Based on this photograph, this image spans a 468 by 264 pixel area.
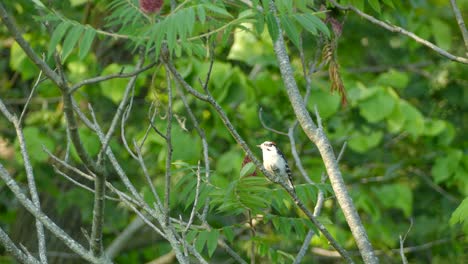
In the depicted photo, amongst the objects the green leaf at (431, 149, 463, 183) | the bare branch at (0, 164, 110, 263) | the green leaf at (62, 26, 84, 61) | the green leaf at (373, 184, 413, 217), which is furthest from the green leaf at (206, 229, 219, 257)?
the green leaf at (431, 149, 463, 183)

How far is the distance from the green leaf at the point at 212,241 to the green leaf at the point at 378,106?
4.70 metres

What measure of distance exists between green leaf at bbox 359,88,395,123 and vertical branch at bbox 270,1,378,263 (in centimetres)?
454

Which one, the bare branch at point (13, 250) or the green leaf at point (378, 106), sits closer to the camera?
the bare branch at point (13, 250)

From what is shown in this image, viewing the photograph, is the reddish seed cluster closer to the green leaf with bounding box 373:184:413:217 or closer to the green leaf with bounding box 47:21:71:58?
the green leaf with bounding box 47:21:71:58

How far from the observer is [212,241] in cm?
402

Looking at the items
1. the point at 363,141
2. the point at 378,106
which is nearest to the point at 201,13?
the point at 378,106

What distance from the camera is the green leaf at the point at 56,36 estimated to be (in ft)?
10.7

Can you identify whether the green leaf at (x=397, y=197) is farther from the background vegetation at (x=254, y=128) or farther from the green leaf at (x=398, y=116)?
the green leaf at (x=398, y=116)

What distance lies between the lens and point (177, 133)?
7.80 meters

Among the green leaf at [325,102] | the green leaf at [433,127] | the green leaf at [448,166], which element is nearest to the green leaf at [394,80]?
the green leaf at [433,127]

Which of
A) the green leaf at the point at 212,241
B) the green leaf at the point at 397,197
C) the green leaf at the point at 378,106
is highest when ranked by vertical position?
the green leaf at the point at 212,241

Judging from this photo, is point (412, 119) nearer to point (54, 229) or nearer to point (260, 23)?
point (260, 23)

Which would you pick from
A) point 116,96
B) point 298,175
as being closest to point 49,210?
point 116,96

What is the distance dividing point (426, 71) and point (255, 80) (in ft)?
12.7
